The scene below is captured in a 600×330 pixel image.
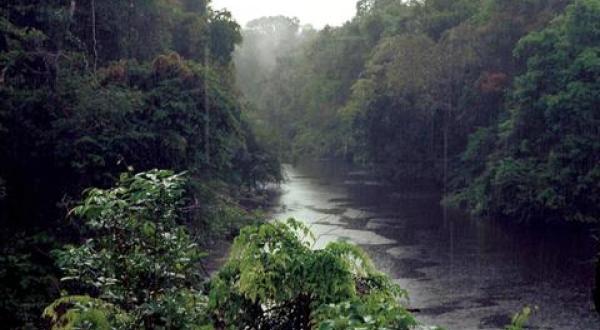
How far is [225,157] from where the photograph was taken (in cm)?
2502

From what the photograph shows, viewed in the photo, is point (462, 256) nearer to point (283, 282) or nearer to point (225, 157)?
point (225, 157)

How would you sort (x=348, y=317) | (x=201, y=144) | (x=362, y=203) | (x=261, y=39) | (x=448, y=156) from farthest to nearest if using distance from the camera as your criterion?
(x=261, y=39), (x=448, y=156), (x=362, y=203), (x=201, y=144), (x=348, y=317)

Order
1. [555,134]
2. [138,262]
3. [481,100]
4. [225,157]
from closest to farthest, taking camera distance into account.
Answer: [138,262]
[225,157]
[555,134]
[481,100]

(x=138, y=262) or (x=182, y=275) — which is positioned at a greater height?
(x=138, y=262)

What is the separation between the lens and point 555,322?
1627 cm

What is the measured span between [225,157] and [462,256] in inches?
355

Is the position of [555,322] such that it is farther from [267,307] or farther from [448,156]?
[448,156]

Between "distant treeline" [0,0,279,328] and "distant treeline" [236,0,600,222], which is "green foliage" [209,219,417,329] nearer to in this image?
"distant treeline" [0,0,279,328]

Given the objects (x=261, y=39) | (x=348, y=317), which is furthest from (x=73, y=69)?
(x=261, y=39)

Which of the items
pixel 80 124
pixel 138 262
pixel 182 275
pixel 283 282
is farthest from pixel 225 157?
pixel 283 282

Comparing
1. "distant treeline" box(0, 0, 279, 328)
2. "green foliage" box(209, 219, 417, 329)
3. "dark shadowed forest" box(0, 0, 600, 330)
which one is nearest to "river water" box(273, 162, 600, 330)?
"dark shadowed forest" box(0, 0, 600, 330)

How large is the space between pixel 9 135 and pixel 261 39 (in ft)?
308

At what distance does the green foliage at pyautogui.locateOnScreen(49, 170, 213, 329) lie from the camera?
4672 millimetres

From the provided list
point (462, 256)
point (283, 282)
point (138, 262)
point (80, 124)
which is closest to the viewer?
point (283, 282)
